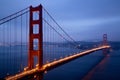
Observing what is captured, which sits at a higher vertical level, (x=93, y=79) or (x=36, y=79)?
(x=36, y=79)

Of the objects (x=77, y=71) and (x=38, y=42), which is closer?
(x=38, y=42)

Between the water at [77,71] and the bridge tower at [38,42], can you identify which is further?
the water at [77,71]

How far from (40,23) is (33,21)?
1.30 ft

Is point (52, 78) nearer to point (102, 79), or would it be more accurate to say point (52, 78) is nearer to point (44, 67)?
point (102, 79)

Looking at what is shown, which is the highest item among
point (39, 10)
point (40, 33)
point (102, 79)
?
point (39, 10)

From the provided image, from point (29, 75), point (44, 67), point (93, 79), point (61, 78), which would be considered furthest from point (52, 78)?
point (29, 75)

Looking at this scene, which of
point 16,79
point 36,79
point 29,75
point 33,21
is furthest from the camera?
point 33,21

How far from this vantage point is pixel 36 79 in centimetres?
933

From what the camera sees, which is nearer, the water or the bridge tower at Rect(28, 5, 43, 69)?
the bridge tower at Rect(28, 5, 43, 69)

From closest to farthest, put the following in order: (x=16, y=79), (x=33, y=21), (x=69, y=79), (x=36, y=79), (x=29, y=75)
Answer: (x=16, y=79) < (x=29, y=75) < (x=36, y=79) < (x=33, y=21) < (x=69, y=79)

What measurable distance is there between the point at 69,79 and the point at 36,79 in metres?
7.89

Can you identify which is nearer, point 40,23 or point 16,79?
point 16,79

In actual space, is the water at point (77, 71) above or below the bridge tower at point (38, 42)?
below

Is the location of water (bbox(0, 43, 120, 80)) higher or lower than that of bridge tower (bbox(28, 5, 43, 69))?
lower
